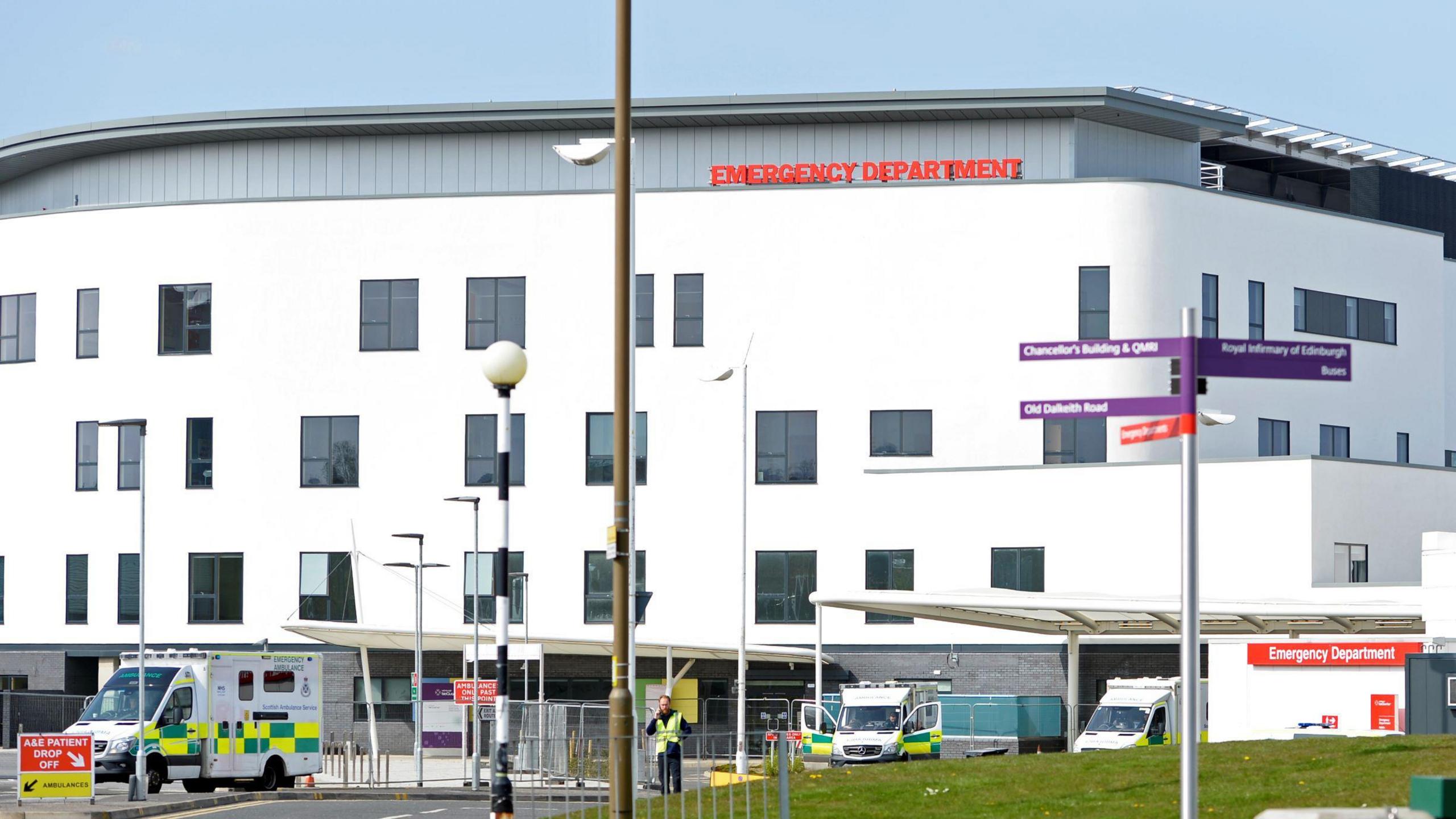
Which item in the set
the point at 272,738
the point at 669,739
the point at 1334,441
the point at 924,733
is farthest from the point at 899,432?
the point at 669,739

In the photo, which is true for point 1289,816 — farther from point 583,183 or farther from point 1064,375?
point 583,183

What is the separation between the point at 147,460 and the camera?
183ft

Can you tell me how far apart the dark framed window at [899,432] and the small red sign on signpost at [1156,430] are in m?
41.2

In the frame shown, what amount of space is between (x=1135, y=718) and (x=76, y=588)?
→ 30.6m

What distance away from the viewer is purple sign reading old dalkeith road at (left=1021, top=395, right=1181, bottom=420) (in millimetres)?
11281

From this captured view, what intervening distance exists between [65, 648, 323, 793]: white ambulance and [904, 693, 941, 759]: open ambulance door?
1376 centimetres

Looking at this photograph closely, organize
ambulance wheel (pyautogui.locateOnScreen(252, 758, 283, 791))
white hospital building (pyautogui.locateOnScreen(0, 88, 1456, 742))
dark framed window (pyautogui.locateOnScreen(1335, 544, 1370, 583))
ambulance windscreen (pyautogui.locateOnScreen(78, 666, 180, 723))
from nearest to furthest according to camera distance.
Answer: ambulance windscreen (pyautogui.locateOnScreen(78, 666, 180, 723))
ambulance wheel (pyautogui.locateOnScreen(252, 758, 283, 791))
dark framed window (pyautogui.locateOnScreen(1335, 544, 1370, 583))
white hospital building (pyautogui.locateOnScreen(0, 88, 1456, 742))

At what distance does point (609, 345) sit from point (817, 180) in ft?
25.6

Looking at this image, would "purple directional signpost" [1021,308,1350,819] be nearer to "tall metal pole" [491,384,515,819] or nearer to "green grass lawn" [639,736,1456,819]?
"tall metal pole" [491,384,515,819]

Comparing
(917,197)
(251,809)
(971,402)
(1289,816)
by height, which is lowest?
(251,809)

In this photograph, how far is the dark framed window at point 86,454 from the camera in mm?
56250

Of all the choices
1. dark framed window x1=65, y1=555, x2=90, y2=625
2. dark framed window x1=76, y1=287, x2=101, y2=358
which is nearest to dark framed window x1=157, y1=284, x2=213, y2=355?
dark framed window x1=76, y1=287, x2=101, y2=358

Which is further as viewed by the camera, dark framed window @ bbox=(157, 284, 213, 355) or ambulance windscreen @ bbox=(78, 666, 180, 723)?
dark framed window @ bbox=(157, 284, 213, 355)

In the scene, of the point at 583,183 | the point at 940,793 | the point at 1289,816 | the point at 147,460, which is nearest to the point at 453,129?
the point at 583,183
